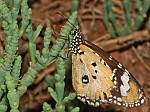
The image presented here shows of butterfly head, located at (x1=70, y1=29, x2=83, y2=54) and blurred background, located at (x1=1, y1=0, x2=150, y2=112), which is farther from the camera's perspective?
blurred background, located at (x1=1, y1=0, x2=150, y2=112)

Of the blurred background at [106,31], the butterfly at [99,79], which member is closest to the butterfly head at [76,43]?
the butterfly at [99,79]

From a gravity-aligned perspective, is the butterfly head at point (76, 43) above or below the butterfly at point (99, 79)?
above

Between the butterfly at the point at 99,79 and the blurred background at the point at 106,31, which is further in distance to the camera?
the blurred background at the point at 106,31

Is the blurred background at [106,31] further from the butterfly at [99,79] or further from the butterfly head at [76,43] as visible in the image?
the butterfly head at [76,43]

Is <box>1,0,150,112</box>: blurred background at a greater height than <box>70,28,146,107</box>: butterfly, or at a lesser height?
greater

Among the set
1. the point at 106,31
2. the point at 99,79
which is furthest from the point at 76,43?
the point at 106,31

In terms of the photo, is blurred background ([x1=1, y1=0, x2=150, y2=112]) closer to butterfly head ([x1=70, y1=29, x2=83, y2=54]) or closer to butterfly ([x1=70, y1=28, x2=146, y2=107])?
butterfly ([x1=70, y1=28, x2=146, y2=107])

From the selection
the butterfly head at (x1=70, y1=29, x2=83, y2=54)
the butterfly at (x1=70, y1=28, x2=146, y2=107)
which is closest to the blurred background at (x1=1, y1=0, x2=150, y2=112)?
the butterfly at (x1=70, y1=28, x2=146, y2=107)

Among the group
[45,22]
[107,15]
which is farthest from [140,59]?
[45,22]
